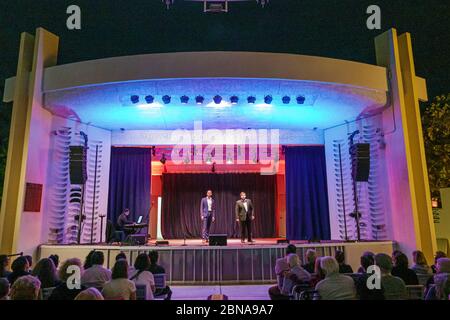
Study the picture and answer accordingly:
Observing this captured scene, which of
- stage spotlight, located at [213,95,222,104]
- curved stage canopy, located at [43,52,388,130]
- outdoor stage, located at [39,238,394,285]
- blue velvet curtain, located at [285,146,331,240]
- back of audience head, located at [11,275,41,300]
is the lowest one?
outdoor stage, located at [39,238,394,285]

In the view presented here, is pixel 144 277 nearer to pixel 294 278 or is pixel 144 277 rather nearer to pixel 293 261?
pixel 294 278

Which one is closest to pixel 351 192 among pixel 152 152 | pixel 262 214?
pixel 262 214

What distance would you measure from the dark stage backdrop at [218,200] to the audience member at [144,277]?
31.0 feet

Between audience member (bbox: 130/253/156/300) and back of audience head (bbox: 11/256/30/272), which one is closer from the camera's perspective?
audience member (bbox: 130/253/156/300)

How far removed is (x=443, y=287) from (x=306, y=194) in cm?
802

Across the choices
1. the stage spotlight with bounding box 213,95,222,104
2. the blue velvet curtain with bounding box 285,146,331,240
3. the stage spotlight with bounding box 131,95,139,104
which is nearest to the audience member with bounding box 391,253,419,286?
the stage spotlight with bounding box 213,95,222,104

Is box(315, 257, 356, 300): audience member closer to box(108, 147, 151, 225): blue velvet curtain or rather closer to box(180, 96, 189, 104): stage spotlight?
box(180, 96, 189, 104): stage spotlight

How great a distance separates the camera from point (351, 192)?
8984mm

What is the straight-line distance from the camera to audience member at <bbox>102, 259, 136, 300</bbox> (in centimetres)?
278

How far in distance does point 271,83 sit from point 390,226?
14.4 ft

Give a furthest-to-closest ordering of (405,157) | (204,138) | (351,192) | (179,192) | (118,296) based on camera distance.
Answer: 1. (179,192)
2. (204,138)
3. (351,192)
4. (405,157)
5. (118,296)

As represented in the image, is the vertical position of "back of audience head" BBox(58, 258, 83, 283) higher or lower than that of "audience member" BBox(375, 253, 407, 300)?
higher

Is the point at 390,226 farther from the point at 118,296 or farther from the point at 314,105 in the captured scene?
the point at 118,296

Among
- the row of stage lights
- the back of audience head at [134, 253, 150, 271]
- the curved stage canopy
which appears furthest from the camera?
the row of stage lights
